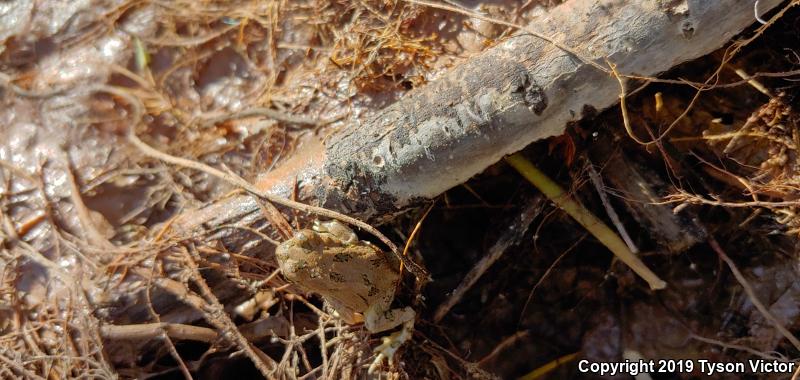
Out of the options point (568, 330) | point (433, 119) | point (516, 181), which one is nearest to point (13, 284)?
point (433, 119)

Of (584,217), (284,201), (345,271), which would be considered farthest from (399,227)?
(584,217)

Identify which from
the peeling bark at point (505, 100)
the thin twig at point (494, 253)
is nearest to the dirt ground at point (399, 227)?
Result: the thin twig at point (494, 253)

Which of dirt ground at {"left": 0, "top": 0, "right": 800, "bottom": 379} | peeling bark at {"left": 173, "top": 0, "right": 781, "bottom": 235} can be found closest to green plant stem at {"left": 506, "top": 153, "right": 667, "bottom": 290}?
dirt ground at {"left": 0, "top": 0, "right": 800, "bottom": 379}

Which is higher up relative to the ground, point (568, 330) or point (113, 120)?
point (113, 120)

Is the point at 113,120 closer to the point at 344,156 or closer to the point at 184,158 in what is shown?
the point at 184,158

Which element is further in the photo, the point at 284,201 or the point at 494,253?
the point at 494,253

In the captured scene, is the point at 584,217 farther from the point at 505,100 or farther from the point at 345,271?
the point at 345,271

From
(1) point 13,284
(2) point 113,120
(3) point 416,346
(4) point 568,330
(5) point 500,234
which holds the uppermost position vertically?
(2) point 113,120

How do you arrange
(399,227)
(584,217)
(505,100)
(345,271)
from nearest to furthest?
(505,100)
(345,271)
(584,217)
(399,227)

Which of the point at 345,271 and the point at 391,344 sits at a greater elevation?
the point at 345,271
